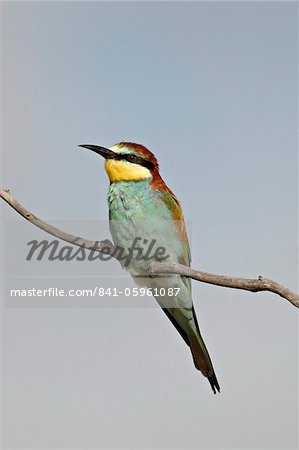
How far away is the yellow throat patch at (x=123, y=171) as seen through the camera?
3428 millimetres

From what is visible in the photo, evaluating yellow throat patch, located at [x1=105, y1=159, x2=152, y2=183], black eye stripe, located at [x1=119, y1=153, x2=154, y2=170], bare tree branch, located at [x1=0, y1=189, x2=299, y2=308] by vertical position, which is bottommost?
bare tree branch, located at [x1=0, y1=189, x2=299, y2=308]

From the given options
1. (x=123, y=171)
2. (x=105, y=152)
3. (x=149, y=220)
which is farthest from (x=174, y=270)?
(x=105, y=152)

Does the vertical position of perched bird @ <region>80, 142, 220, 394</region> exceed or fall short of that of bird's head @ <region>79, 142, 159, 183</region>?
it falls short

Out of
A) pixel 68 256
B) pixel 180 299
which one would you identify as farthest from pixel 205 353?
pixel 68 256

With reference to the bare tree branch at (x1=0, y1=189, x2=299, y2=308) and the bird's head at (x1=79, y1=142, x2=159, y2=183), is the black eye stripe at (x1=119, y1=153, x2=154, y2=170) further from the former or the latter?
the bare tree branch at (x1=0, y1=189, x2=299, y2=308)

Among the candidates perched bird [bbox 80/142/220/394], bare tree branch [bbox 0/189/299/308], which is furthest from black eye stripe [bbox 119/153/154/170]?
bare tree branch [bbox 0/189/299/308]

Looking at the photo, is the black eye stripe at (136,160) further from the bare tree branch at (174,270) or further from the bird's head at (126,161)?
the bare tree branch at (174,270)

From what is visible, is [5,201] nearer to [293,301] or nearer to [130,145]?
[130,145]

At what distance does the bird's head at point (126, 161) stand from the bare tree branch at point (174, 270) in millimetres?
385

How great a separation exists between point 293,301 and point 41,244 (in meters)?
1.25

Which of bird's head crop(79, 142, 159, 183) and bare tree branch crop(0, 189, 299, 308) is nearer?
bare tree branch crop(0, 189, 299, 308)

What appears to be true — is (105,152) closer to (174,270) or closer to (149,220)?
(149,220)

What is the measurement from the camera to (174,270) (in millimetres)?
3211

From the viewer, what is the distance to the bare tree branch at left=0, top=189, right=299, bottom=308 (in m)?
2.45
